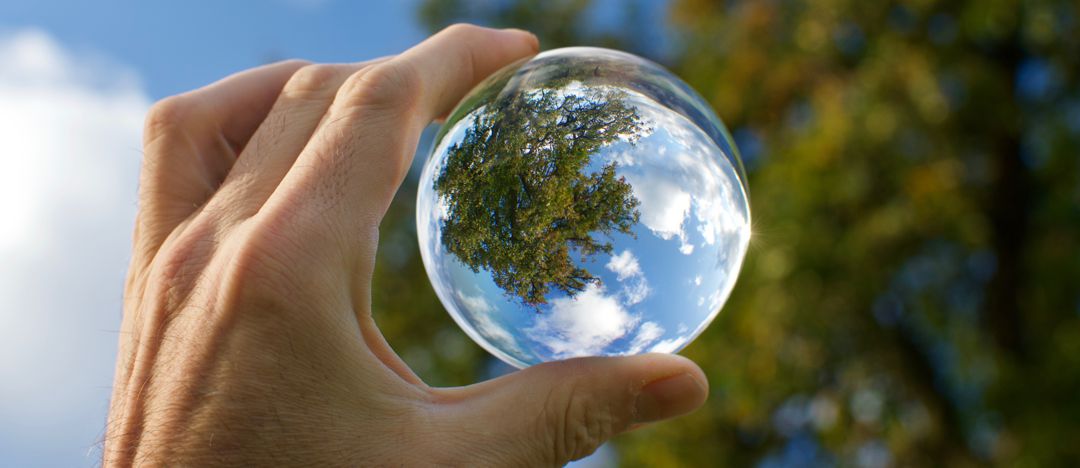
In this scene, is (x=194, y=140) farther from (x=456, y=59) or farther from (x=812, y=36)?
(x=812, y=36)

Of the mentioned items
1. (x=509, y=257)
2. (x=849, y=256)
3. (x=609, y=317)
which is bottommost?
(x=849, y=256)

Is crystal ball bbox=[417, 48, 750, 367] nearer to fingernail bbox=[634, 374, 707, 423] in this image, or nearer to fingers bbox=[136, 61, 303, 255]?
fingernail bbox=[634, 374, 707, 423]

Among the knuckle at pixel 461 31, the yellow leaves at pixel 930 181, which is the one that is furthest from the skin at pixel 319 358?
the yellow leaves at pixel 930 181

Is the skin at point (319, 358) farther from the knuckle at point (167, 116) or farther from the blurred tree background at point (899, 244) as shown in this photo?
the blurred tree background at point (899, 244)

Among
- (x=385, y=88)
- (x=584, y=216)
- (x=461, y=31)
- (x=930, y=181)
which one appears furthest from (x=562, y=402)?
(x=930, y=181)

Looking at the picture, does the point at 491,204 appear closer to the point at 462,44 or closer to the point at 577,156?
the point at 577,156

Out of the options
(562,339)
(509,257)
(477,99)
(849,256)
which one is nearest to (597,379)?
(562,339)

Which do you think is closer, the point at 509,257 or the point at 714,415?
the point at 509,257

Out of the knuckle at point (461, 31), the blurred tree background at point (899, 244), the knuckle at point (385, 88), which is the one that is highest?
the knuckle at point (385, 88)

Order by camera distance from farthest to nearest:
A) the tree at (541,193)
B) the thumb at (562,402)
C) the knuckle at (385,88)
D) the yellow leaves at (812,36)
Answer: the yellow leaves at (812,36) < the knuckle at (385,88) < the thumb at (562,402) < the tree at (541,193)
